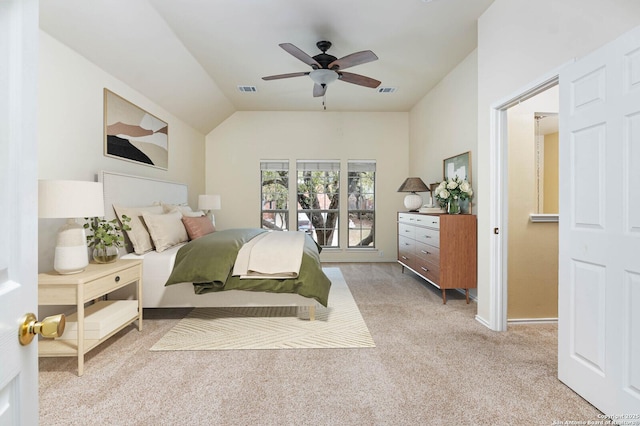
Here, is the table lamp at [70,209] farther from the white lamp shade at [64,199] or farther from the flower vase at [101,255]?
the flower vase at [101,255]

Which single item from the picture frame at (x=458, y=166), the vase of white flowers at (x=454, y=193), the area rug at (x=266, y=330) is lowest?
the area rug at (x=266, y=330)

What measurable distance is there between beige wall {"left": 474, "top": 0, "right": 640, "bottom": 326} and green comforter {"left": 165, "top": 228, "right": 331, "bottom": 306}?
1.62 metres

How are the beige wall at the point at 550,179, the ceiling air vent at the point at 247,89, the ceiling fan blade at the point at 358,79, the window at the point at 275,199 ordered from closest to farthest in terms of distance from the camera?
the beige wall at the point at 550,179, the ceiling fan blade at the point at 358,79, the ceiling air vent at the point at 247,89, the window at the point at 275,199

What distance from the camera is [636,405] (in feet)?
4.82

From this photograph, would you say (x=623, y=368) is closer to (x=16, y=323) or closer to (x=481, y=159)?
(x=481, y=159)

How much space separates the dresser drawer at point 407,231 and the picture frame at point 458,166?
0.86 meters

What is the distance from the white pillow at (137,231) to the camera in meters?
2.97

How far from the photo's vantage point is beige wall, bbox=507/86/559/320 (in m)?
2.88

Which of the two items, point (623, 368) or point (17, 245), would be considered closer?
point (17, 245)

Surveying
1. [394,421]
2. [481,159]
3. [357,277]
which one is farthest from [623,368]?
[357,277]

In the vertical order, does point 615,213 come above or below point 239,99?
below

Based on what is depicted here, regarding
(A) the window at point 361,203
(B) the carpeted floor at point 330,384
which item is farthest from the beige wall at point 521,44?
(A) the window at point 361,203

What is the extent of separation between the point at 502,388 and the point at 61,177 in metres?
3.64

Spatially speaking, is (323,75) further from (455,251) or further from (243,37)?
(455,251)
